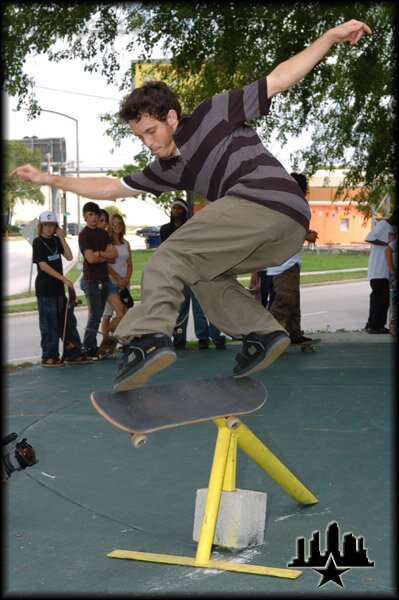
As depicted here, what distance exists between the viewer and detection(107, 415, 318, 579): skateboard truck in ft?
13.6

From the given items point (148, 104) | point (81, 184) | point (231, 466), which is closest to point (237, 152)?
point (148, 104)

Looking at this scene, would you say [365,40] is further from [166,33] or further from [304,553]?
[304,553]

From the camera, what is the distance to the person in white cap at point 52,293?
10672mm

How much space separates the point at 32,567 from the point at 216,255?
1.78 meters

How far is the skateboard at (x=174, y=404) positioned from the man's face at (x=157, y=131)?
1134 mm

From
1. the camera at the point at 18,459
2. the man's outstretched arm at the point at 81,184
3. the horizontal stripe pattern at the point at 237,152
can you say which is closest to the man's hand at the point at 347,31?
the horizontal stripe pattern at the point at 237,152

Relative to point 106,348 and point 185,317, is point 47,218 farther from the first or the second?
point 185,317

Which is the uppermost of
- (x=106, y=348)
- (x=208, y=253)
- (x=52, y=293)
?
(x=208, y=253)

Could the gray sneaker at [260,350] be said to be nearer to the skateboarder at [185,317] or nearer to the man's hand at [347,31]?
the man's hand at [347,31]

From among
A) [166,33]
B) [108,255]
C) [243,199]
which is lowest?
[108,255]

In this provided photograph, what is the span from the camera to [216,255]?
4.27m

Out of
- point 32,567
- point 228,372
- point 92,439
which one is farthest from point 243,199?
point 228,372

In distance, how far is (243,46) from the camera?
37.6 ft

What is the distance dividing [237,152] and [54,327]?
6854mm
